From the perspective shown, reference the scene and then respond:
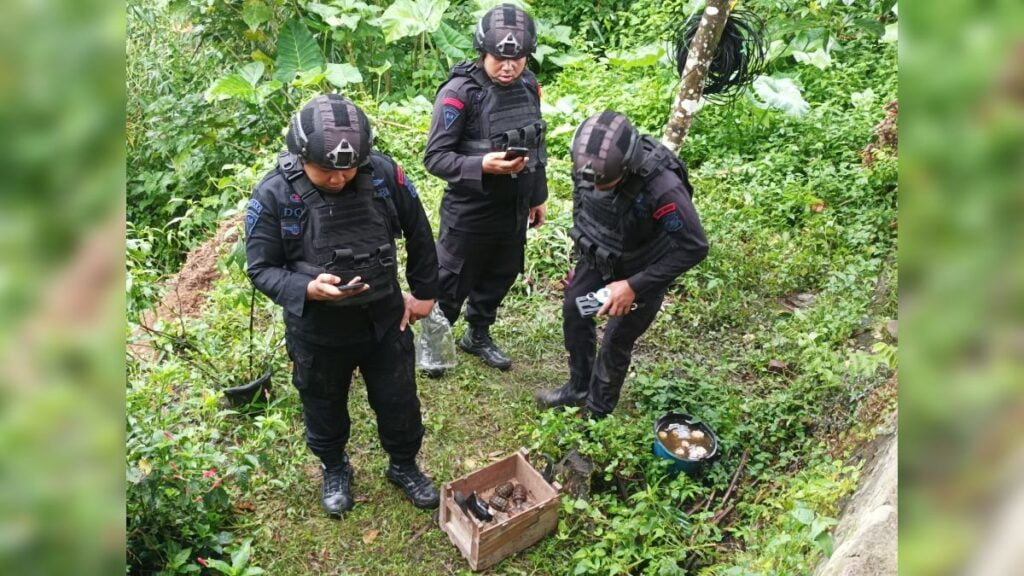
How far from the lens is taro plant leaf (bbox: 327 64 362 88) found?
745 centimetres

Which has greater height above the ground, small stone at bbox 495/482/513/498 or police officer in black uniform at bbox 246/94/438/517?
police officer in black uniform at bbox 246/94/438/517

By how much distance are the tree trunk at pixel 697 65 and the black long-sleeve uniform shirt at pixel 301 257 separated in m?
2.28

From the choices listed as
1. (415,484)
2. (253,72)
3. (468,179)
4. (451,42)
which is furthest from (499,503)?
(451,42)

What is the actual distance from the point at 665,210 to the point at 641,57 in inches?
196

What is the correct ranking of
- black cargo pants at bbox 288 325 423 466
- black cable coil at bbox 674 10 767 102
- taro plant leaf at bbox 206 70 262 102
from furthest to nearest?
taro plant leaf at bbox 206 70 262 102, black cable coil at bbox 674 10 767 102, black cargo pants at bbox 288 325 423 466

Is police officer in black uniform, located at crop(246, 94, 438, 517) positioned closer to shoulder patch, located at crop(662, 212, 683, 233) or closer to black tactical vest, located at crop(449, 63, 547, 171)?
black tactical vest, located at crop(449, 63, 547, 171)

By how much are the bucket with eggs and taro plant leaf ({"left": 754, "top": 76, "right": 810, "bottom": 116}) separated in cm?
399

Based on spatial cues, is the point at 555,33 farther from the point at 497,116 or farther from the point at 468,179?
the point at 468,179

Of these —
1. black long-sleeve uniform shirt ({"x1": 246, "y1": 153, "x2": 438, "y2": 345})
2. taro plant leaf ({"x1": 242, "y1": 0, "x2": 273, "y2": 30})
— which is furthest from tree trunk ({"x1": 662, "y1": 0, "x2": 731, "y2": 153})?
taro plant leaf ({"x1": 242, "y1": 0, "x2": 273, "y2": 30})

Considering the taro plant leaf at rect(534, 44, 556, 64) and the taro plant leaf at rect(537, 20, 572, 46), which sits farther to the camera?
the taro plant leaf at rect(537, 20, 572, 46)

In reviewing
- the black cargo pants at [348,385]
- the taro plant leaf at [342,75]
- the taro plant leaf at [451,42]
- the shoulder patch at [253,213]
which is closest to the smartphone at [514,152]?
the black cargo pants at [348,385]

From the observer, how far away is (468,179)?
4.16 m
